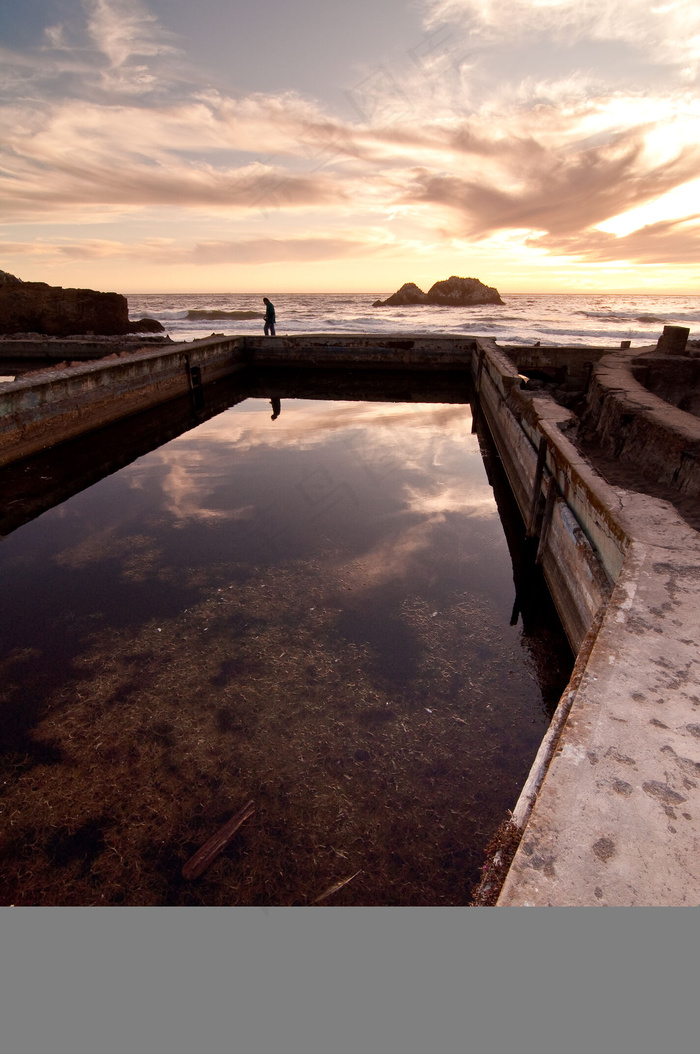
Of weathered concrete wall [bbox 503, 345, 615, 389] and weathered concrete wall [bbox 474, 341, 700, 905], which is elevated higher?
weathered concrete wall [bbox 503, 345, 615, 389]

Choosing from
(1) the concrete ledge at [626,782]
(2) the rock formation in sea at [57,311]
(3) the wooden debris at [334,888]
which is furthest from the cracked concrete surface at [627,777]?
(2) the rock formation in sea at [57,311]

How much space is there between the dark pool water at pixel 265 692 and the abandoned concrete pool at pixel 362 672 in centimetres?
2

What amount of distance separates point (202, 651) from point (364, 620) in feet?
4.64

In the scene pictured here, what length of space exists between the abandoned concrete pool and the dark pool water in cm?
2

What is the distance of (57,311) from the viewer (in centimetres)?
2542

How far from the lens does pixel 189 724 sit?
11.2 feet

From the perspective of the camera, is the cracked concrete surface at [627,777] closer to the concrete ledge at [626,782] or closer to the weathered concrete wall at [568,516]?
the concrete ledge at [626,782]

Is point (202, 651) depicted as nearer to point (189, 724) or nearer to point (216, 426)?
point (189, 724)

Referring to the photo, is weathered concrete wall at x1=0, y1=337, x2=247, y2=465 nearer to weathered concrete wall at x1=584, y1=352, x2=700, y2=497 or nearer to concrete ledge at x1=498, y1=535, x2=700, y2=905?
weathered concrete wall at x1=584, y1=352, x2=700, y2=497

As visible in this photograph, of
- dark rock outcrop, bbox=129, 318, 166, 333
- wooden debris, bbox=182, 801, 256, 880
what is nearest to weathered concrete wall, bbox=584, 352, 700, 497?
wooden debris, bbox=182, 801, 256, 880

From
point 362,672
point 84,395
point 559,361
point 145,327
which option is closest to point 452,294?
point 145,327

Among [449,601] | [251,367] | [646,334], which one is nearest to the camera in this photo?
[449,601]

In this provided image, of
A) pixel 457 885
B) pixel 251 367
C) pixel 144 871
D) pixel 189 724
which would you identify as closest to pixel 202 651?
pixel 189 724

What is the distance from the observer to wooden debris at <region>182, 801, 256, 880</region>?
257 centimetres
